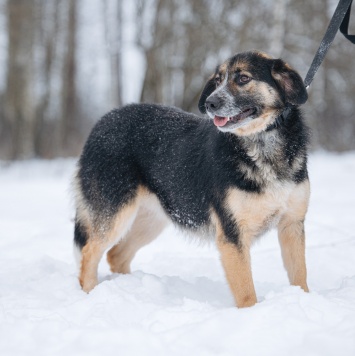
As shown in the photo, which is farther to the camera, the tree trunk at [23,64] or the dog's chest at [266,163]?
the tree trunk at [23,64]

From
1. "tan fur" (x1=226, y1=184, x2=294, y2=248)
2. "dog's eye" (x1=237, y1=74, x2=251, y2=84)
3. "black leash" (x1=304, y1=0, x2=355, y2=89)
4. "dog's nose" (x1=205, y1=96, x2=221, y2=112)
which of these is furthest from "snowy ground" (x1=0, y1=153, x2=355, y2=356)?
"black leash" (x1=304, y1=0, x2=355, y2=89)

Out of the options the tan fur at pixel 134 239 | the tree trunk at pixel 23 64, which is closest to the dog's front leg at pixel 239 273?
the tan fur at pixel 134 239

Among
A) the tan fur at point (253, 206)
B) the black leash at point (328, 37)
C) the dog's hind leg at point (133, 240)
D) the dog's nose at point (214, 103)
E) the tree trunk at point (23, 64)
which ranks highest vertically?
the black leash at point (328, 37)

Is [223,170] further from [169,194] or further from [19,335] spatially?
[19,335]

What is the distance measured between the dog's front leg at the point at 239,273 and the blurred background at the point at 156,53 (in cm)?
985

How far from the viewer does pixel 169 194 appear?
15.3 feet

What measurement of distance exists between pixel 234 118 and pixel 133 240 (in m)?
1.98

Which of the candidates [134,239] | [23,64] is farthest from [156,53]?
[134,239]

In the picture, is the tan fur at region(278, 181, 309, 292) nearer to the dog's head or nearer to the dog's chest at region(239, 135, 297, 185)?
the dog's chest at region(239, 135, 297, 185)

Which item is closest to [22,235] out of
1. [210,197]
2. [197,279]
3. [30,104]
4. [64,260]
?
[64,260]

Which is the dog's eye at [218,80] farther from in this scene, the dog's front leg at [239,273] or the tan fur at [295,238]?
the dog's front leg at [239,273]

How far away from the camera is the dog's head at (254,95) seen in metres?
3.92

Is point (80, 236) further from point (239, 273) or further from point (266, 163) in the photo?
point (266, 163)

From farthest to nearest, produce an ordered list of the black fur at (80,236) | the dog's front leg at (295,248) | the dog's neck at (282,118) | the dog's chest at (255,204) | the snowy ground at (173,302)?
the black fur at (80,236) → the dog's front leg at (295,248) → the dog's neck at (282,118) → the dog's chest at (255,204) → the snowy ground at (173,302)
